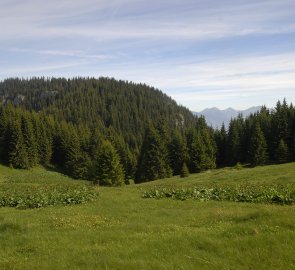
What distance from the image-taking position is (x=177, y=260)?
1176 cm

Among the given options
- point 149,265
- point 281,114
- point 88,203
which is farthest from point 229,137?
point 149,265

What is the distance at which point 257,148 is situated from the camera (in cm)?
8556

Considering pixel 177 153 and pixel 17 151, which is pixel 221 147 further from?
pixel 17 151

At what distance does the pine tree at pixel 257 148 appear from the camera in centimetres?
8406

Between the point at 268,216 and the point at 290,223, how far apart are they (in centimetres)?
170

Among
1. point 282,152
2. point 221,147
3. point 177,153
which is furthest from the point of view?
point 221,147

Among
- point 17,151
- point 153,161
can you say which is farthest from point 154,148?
point 17,151

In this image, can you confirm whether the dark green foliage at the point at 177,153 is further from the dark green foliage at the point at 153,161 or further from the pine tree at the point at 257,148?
the pine tree at the point at 257,148

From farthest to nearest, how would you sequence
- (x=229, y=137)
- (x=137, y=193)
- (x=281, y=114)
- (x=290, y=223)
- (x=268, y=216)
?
1. (x=229, y=137)
2. (x=281, y=114)
3. (x=137, y=193)
4. (x=268, y=216)
5. (x=290, y=223)

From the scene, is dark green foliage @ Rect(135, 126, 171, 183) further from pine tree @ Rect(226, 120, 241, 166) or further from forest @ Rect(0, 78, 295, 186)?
pine tree @ Rect(226, 120, 241, 166)

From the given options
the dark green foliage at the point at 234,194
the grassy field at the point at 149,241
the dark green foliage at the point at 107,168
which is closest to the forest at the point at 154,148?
the dark green foliage at the point at 107,168

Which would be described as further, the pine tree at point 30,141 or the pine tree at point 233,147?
the pine tree at point 30,141

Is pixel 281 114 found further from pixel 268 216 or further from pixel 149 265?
pixel 149 265

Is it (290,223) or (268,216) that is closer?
(290,223)
